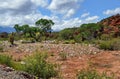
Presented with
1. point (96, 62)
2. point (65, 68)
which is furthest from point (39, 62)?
point (96, 62)

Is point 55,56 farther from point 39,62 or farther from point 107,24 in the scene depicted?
point 107,24

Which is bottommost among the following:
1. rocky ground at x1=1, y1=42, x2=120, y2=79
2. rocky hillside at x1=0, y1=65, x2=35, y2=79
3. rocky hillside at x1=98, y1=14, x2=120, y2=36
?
rocky ground at x1=1, y1=42, x2=120, y2=79

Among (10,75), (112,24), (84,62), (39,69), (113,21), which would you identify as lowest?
(84,62)

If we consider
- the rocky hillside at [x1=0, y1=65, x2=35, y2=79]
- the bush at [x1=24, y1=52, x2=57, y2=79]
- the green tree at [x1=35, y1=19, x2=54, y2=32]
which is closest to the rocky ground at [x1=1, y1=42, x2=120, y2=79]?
the bush at [x1=24, y1=52, x2=57, y2=79]

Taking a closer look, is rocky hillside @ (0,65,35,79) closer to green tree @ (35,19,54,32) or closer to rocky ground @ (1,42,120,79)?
rocky ground @ (1,42,120,79)

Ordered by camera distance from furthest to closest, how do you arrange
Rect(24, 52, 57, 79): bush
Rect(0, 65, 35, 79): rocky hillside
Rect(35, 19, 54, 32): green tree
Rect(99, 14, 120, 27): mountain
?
Rect(99, 14, 120, 27): mountain → Rect(35, 19, 54, 32): green tree → Rect(24, 52, 57, 79): bush → Rect(0, 65, 35, 79): rocky hillside

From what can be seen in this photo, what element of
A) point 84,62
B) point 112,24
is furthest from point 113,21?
point 84,62

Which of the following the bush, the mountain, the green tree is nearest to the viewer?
the bush

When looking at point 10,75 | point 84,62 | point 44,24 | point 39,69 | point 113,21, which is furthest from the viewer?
point 113,21

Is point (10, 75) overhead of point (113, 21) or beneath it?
beneath

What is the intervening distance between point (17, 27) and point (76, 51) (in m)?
36.4

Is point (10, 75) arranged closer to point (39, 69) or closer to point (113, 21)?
point (39, 69)

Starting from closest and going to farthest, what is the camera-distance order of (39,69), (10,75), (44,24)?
1. (10,75)
2. (39,69)
3. (44,24)

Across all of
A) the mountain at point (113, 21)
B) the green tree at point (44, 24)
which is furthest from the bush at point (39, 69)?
the mountain at point (113, 21)
